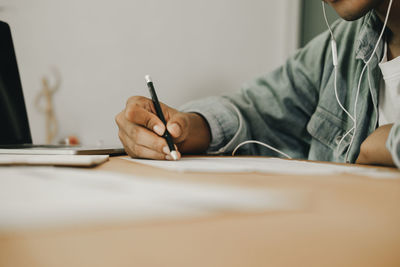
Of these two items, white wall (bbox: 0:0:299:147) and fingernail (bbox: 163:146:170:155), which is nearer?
fingernail (bbox: 163:146:170:155)

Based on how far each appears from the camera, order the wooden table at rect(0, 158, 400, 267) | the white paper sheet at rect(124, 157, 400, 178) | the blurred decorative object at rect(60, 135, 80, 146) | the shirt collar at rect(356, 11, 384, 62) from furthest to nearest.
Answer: the blurred decorative object at rect(60, 135, 80, 146) → the shirt collar at rect(356, 11, 384, 62) → the white paper sheet at rect(124, 157, 400, 178) → the wooden table at rect(0, 158, 400, 267)

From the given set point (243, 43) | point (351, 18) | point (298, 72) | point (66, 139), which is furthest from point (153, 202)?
point (243, 43)

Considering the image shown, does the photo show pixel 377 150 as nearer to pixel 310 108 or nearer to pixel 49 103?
pixel 310 108

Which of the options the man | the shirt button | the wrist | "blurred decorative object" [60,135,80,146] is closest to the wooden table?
the man

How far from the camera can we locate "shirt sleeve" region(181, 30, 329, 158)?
2.24 feet

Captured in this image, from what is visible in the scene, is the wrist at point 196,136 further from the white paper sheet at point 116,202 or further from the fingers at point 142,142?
the white paper sheet at point 116,202

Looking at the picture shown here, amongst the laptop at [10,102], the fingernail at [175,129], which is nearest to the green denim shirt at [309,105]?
the fingernail at [175,129]

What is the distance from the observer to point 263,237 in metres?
0.11

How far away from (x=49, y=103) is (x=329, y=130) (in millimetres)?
916

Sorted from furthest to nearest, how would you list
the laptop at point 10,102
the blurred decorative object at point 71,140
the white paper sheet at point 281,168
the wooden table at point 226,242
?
the blurred decorative object at point 71,140, the laptop at point 10,102, the white paper sheet at point 281,168, the wooden table at point 226,242

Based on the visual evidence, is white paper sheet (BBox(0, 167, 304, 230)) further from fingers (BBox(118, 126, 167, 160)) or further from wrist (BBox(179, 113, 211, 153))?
wrist (BBox(179, 113, 211, 153))

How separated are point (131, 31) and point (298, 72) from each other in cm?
60

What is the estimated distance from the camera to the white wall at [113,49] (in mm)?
934

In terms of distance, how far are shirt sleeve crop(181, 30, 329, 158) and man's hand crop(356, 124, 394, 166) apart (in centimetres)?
33
